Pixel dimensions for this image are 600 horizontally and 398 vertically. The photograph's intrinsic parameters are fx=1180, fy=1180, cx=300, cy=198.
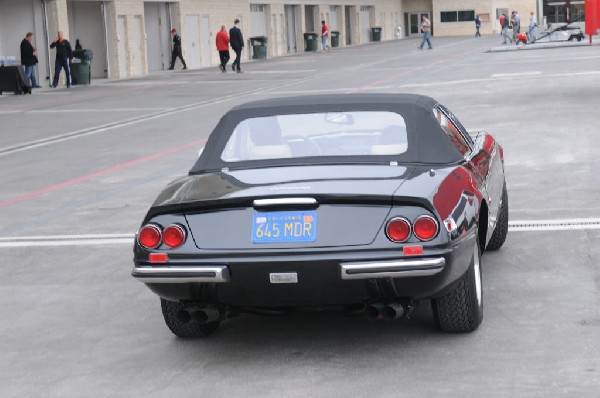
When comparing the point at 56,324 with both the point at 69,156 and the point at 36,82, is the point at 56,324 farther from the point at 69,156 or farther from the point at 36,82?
the point at 36,82

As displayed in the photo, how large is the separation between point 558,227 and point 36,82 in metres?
33.5

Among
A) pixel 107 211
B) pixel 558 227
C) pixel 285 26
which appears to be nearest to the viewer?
pixel 558 227

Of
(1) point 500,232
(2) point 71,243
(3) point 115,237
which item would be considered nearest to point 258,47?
(3) point 115,237

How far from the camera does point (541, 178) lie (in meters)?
12.2

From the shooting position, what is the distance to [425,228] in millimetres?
5492

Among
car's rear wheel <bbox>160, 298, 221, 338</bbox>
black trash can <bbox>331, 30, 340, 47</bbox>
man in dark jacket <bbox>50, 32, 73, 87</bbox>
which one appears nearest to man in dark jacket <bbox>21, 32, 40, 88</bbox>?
man in dark jacket <bbox>50, 32, 73, 87</bbox>

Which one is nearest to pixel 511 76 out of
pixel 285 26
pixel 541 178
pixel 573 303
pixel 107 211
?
pixel 541 178

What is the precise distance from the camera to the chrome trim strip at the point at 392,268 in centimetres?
534

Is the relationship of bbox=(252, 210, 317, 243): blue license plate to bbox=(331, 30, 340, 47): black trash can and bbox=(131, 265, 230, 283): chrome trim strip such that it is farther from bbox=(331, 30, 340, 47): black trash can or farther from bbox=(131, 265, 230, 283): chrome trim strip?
bbox=(331, 30, 340, 47): black trash can

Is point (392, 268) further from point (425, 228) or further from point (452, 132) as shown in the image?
point (452, 132)

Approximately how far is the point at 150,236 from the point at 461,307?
1584 millimetres

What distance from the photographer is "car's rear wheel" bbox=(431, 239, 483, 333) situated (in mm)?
5817

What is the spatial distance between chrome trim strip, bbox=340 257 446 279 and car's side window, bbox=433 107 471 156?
1497 millimetres

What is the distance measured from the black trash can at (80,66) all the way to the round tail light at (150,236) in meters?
36.0
